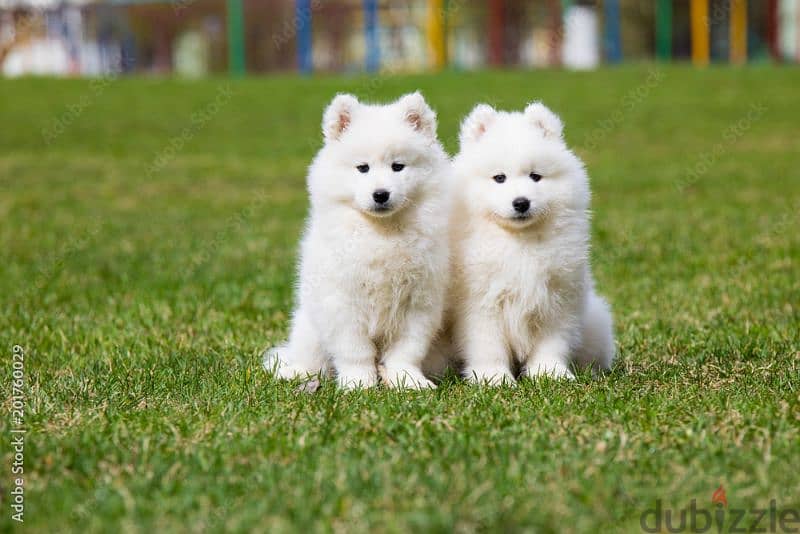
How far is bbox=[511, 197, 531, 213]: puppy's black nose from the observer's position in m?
4.45

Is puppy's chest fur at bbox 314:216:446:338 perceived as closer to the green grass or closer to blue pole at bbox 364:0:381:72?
the green grass

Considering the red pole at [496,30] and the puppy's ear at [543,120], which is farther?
the red pole at [496,30]

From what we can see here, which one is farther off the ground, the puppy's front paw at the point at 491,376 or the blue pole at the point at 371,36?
the blue pole at the point at 371,36

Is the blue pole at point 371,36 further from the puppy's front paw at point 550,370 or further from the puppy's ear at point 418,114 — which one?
the puppy's front paw at point 550,370

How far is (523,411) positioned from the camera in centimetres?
405

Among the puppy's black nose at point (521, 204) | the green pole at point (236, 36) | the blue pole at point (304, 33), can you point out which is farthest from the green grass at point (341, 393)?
the green pole at point (236, 36)

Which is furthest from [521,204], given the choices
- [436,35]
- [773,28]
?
[773,28]

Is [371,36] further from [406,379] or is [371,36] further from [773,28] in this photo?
[406,379]

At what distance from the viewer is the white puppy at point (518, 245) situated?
455 centimetres

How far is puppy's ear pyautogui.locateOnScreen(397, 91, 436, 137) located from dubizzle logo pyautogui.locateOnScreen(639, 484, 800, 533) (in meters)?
2.09

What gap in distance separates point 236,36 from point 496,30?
7.67m

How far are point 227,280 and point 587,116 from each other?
13.0 metres

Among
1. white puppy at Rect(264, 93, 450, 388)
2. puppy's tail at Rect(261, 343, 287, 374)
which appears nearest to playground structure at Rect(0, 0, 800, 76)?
puppy's tail at Rect(261, 343, 287, 374)

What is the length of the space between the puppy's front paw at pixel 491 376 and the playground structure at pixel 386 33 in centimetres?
2339
